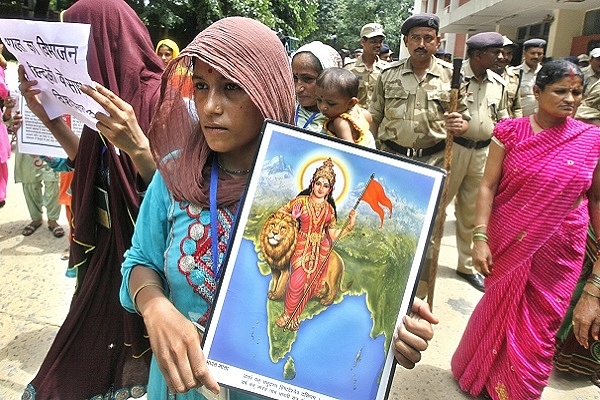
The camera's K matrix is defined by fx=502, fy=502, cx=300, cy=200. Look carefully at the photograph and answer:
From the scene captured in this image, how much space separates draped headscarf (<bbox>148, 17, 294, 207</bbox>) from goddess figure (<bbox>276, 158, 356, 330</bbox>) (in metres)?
0.25

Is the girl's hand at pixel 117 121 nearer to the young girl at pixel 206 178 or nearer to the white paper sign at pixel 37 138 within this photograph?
the young girl at pixel 206 178

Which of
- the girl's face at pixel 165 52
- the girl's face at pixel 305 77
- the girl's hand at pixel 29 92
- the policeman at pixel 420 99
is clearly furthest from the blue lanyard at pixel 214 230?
the girl's face at pixel 165 52

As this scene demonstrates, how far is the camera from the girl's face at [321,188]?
3.02 ft

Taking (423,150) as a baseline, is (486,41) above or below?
above

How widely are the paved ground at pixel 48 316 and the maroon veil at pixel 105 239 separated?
2.57 ft

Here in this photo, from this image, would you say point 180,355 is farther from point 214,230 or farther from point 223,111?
point 223,111

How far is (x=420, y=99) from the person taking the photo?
3.94m

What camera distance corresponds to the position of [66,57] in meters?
1.50

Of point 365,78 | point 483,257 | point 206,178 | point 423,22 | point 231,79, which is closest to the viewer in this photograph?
point 231,79

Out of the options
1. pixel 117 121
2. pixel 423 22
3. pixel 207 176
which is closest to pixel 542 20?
pixel 423 22

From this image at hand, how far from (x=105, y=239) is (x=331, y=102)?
1458 mm

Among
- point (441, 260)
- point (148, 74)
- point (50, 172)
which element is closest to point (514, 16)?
point (441, 260)

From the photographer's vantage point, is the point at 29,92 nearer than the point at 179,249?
No

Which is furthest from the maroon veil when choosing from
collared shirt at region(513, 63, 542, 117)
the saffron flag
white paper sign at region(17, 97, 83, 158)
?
collared shirt at region(513, 63, 542, 117)
